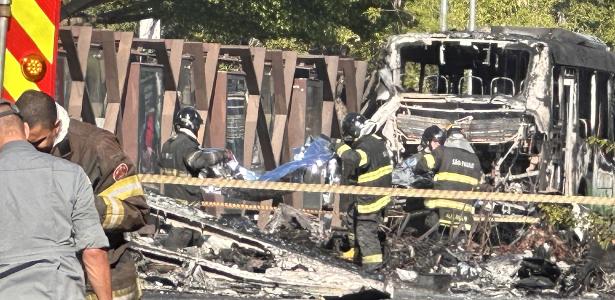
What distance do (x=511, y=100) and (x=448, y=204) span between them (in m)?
2.69

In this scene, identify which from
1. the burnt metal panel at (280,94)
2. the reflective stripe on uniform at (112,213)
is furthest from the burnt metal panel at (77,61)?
the reflective stripe on uniform at (112,213)

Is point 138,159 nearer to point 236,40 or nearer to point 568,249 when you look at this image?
point 568,249

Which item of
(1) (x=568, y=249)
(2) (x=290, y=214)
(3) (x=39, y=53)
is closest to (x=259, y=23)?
(2) (x=290, y=214)

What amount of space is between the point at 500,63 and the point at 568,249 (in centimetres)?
493

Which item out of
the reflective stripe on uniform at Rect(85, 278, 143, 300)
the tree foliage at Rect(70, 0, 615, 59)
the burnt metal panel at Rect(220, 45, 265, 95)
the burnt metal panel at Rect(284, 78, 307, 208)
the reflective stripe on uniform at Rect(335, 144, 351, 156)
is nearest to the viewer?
the reflective stripe on uniform at Rect(85, 278, 143, 300)

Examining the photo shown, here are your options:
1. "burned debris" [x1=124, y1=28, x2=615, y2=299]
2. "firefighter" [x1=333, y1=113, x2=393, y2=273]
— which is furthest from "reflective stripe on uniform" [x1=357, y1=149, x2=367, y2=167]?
"burned debris" [x1=124, y1=28, x2=615, y2=299]

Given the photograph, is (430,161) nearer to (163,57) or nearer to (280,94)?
(163,57)

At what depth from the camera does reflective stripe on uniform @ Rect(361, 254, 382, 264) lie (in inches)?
463

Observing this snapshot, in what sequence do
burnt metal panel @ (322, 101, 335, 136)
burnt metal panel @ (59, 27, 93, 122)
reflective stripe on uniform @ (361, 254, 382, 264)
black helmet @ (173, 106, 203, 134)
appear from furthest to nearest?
burnt metal panel @ (322, 101, 335, 136) → burnt metal panel @ (59, 27, 93, 122) → black helmet @ (173, 106, 203, 134) → reflective stripe on uniform @ (361, 254, 382, 264)

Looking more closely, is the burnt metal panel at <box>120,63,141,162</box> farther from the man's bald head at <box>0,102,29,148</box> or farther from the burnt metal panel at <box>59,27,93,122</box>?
the man's bald head at <box>0,102,29,148</box>

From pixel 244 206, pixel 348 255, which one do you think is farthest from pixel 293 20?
pixel 348 255

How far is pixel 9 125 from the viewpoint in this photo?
445cm

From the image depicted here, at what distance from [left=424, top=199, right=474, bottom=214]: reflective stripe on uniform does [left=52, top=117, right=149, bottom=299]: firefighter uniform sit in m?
7.94

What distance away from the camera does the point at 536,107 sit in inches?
609
